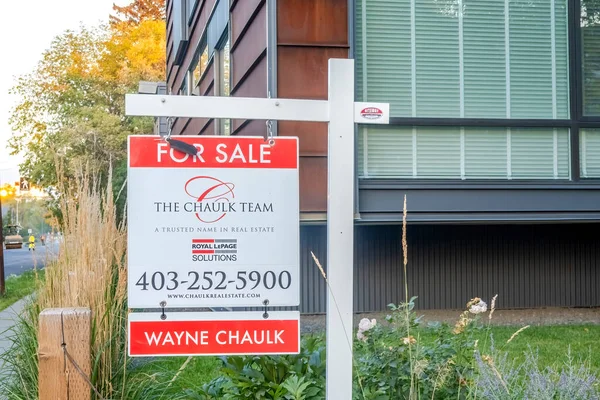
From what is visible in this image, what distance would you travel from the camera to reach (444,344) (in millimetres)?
3889

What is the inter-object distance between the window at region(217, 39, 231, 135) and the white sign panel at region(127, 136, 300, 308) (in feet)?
25.6

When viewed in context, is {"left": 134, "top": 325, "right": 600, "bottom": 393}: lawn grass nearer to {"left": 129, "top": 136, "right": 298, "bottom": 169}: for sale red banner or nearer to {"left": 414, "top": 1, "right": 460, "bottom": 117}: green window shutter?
{"left": 129, "top": 136, "right": 298, "bottom": 169}: for sale red banner

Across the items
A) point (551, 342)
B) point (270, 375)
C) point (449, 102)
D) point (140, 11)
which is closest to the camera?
point (270, 375)

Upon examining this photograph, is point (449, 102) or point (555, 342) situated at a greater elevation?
point (449, 102)

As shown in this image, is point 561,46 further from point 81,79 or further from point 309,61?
point 81,79

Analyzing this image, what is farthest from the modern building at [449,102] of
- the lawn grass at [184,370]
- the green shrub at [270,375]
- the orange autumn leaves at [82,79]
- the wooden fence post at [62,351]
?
the orange autumn leaves at [82,79]

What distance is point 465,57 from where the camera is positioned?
26.0 ft

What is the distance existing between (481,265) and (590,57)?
271 centimetres

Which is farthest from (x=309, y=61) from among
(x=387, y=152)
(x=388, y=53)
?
(x=387, y=152)

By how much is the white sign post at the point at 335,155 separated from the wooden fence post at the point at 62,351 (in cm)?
93

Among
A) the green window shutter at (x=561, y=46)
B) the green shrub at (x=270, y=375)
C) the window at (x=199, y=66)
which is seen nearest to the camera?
the green shrub at (x=270, y=375)

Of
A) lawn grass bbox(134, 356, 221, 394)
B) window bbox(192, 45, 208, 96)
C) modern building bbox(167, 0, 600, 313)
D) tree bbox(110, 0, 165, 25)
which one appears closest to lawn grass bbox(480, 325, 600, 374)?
modern building bbox(167, 0, 600, 313)

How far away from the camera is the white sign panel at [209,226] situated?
3107mm

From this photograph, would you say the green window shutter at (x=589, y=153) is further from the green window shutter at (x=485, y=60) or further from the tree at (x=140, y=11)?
the tree at (x=140, y=11)
